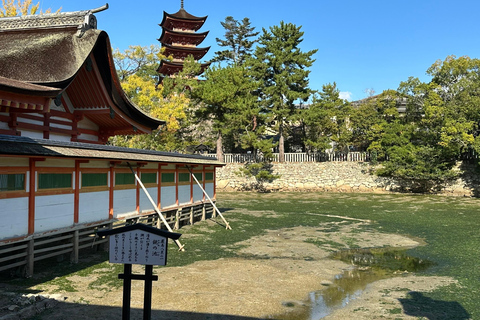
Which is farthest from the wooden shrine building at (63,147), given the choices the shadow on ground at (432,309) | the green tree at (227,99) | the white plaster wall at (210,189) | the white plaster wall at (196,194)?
the green tree at (227,99)

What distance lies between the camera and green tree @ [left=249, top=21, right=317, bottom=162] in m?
42.0

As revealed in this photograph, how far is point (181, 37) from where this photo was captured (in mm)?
53688

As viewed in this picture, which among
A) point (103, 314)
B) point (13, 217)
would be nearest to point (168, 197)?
point (13, 217)

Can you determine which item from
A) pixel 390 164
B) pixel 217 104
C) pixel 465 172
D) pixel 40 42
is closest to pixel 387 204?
pixel 390 164

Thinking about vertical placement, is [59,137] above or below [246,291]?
above

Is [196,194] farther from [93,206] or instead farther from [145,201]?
[93,206]

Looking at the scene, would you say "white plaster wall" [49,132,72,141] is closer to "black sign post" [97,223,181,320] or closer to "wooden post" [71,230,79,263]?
"wooden post" [71,230,79,263]

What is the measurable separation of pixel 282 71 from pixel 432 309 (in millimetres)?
38044

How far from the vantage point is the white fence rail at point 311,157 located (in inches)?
1681

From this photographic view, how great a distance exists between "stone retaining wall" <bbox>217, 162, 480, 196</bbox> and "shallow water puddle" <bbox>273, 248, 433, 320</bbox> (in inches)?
1071

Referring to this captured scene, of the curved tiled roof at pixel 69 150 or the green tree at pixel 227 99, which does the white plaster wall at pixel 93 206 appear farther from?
the green tree at pixel 227 99

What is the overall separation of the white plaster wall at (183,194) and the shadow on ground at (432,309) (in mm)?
11767

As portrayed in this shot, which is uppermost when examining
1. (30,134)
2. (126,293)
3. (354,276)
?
(30,134)

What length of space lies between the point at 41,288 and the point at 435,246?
44.6ft
